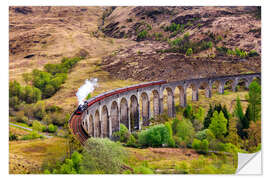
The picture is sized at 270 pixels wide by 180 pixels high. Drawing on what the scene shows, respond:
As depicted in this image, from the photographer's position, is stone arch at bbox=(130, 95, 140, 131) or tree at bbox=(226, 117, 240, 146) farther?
stone arch at bbox=(130, 95, 140, 131)

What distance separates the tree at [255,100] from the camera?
1778 cm

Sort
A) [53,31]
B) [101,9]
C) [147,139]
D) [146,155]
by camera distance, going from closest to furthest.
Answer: [146,155] → [147,139] → [101,9] → [53,31]

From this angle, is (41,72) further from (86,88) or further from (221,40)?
(221,40)

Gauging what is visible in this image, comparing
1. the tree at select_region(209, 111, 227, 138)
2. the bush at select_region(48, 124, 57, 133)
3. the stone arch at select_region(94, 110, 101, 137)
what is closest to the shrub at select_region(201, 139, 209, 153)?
the tree at select_region(209, 111, 227, 138)

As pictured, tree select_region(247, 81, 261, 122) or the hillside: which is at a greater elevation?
the hillside

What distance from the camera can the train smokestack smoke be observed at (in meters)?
19.9

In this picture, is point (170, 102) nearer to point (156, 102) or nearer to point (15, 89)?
point (156, 102)

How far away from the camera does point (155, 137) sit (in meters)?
18.0

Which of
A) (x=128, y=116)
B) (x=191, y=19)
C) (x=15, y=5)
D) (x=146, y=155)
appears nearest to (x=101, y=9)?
(x=15, y=5)

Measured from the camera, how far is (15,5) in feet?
57.2

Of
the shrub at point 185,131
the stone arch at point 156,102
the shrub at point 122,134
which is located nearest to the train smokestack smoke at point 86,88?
the shrub at point 122,134

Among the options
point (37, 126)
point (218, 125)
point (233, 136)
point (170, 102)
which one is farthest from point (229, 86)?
point (37, 126)

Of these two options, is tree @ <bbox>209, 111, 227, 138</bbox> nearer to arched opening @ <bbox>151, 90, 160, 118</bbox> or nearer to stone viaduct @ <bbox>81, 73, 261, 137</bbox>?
stone viaduct @ <bbox>81, 73, 261, 137</bbox>

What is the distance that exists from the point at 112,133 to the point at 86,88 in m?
4.66
